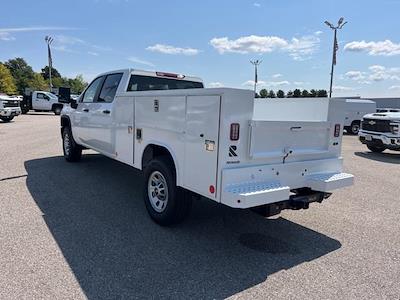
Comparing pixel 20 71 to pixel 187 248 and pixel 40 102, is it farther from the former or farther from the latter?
pixel 187 248

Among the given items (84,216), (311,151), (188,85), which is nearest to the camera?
(311,151)

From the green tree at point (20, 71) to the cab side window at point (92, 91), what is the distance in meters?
102

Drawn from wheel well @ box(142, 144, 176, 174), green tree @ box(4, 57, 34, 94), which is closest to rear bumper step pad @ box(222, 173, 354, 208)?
wheel well @ box(142, 144, 176, 174)

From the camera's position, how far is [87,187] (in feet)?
21.6

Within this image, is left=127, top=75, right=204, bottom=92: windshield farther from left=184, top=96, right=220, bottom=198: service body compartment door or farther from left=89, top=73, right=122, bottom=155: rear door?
left=184, top=96, right=220, bottom=198: service body compartment door

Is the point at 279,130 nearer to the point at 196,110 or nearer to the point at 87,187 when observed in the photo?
the point at 196,110

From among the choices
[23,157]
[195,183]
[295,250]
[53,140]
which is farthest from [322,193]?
[53,140]

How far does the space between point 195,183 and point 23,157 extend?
7.36 m

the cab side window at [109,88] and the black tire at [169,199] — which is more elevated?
the cab side window at [109,88]

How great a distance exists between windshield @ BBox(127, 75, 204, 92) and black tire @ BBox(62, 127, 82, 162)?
309 centimetres

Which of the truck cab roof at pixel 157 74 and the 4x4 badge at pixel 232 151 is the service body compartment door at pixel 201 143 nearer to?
the 4x4 badge at pixel 232 151

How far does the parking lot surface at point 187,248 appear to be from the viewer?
3291 millimetres

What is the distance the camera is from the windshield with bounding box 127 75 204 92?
6.22 metres

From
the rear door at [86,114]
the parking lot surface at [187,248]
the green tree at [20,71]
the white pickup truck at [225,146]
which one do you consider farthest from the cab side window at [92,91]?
the green tree at [20,71]
